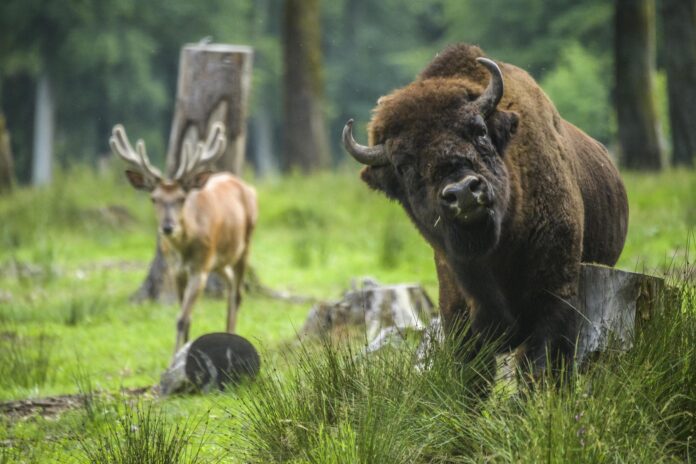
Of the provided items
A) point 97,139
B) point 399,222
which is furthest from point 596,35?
point 399,222

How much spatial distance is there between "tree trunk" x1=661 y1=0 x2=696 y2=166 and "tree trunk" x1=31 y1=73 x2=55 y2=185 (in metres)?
31.3

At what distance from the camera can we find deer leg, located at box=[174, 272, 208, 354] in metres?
9.89

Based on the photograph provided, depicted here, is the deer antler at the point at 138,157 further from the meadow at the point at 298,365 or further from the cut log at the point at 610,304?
the cut log at the point at 610,304

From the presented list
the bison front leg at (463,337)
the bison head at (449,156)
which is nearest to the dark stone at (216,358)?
the bison front leg at (463,337)

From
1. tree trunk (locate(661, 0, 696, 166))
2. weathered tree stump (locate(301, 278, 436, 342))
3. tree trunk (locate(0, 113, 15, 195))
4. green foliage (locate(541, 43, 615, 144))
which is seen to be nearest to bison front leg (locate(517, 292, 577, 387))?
weathered tree stump (locate(301, 278, 436, 342))

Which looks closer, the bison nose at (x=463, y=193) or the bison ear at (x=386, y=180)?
the bison nose at (x=463, y=193)

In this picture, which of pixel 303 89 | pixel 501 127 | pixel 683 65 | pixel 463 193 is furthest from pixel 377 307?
pixel 303 89

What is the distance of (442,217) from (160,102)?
43498mm

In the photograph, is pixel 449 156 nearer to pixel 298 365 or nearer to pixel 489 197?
pixel 489 197

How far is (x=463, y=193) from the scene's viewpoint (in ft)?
17.1

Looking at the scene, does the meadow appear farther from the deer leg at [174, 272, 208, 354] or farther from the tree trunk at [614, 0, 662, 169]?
the tree trunk at [614, 0, 662, 169]

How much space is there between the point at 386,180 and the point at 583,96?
106 feet

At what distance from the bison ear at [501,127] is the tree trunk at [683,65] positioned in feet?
45.7

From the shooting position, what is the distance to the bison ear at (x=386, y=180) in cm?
589
